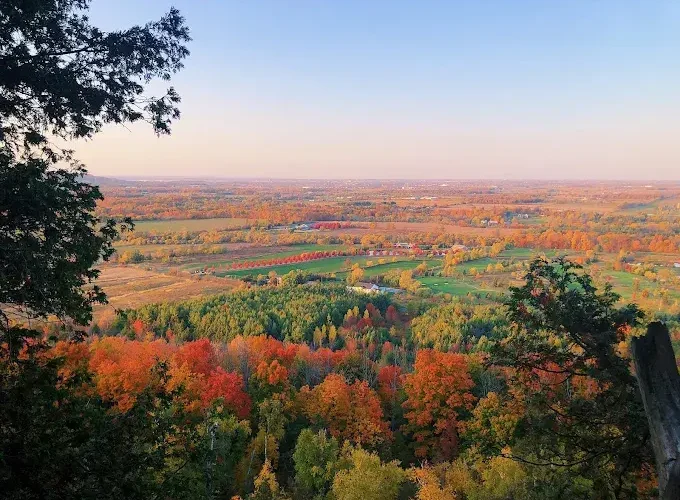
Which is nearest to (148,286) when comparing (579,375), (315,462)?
(315,462)

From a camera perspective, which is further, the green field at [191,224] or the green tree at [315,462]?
the green field at [191,224]

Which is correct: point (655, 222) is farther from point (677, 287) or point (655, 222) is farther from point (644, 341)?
point (644, 341)

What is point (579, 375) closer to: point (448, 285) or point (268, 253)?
point (448, 285)

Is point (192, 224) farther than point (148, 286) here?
Yes

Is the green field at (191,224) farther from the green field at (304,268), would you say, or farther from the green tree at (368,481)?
the green tree at (368,481)

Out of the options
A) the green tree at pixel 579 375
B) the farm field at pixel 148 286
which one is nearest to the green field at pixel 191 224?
the farm field at pixel 148 286

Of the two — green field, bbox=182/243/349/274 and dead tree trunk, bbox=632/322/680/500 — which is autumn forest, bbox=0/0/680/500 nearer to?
dead tree trunk, bbox=632/322/680/500

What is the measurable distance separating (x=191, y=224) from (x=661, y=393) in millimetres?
111427

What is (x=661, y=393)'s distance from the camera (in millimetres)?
3117

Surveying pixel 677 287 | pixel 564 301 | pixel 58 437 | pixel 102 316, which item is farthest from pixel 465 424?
pixel 677 287

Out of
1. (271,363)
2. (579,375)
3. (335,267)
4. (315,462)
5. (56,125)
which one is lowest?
(335,267)

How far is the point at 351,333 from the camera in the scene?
42.6m

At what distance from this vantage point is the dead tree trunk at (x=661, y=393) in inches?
117

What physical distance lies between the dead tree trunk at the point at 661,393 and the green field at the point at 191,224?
3849 inches
